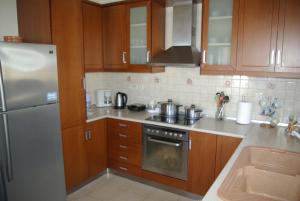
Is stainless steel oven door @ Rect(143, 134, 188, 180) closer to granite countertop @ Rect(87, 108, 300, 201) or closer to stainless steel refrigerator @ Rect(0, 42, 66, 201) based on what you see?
granite countertop @ Rect(87, 108, 300, 201)

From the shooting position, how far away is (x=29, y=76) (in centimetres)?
202

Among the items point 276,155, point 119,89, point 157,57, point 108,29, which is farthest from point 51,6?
point 276,155

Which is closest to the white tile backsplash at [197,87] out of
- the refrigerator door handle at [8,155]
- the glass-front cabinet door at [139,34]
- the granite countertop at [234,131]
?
the granite countertop at [234,131]

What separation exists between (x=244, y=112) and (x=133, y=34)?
1682 millimetres

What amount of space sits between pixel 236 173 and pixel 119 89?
2581 mm

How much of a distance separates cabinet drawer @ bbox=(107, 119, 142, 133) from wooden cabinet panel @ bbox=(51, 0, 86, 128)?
0.52 metres

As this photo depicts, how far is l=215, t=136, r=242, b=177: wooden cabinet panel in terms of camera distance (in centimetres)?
232

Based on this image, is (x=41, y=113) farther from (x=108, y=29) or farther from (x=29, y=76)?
(x=108, y=29)

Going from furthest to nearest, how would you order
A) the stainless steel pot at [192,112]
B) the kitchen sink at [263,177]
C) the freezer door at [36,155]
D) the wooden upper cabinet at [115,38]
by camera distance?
the wooden upper cabinet at [115,38] → the stainless steel pot at [192,112] → the freezer door at [36,155] → the kitchen sink at [263,177]

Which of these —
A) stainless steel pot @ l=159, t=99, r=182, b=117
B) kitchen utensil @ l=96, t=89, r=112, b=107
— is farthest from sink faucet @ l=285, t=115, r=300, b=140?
kitchen utensil @ l=96, t=89, r=112, b=107

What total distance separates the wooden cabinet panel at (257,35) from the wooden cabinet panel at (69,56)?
5.60ft

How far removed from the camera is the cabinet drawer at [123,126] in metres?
2.89

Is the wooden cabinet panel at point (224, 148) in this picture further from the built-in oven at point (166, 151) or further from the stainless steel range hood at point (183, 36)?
the stainless steel range hood at point (183, 36)

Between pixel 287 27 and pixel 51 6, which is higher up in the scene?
pixel 51 6
